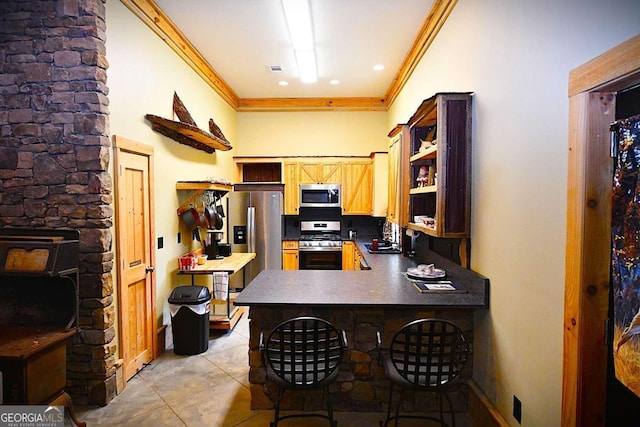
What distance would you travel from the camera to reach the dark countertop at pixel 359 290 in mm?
2309

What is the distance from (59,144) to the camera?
2.56 m

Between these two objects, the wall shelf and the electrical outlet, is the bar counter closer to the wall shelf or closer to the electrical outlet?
the electrical outlet

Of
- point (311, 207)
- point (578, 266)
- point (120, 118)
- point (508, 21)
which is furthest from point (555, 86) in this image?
point (311, 207)

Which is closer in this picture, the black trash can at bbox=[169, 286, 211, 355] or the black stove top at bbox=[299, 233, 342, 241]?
the black trash can at bbox=[169, 286, 211, 355]

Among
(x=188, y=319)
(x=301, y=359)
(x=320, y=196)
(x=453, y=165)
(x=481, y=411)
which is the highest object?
(x=453, y=165)

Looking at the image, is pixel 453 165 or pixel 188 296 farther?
pixel 188 296

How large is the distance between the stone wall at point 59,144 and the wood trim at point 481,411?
8.67 feet

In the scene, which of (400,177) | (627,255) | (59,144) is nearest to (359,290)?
(400,177)

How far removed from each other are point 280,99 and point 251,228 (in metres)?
2.31

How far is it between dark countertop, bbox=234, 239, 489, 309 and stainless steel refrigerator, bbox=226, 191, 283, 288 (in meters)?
2.57

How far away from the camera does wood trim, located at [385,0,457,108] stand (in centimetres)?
301

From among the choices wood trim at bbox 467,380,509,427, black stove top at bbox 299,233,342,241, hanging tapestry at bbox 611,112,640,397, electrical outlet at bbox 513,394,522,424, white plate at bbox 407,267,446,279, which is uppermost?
hanging tapestry at bbox 611,112,640,397

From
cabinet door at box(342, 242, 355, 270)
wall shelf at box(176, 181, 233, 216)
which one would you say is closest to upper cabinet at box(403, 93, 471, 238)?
wall shelf at box(176, 181, 233, 216)

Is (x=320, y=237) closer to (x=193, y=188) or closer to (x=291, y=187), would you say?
(x=291, y=187)
